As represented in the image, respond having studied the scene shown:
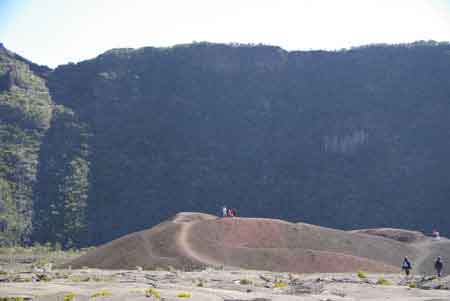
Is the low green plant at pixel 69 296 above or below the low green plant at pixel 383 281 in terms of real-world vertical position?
above

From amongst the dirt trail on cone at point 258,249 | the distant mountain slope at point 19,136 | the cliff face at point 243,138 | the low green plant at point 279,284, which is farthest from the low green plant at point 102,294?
the cliff face at point 243,138

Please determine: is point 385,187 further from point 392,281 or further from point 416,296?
point 416,296

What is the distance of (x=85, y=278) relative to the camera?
35000mm

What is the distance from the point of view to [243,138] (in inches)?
4267

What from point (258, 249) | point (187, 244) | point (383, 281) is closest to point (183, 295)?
point (383, 281)

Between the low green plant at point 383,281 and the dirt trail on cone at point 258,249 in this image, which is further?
the dirt trail on cone at point 258,249

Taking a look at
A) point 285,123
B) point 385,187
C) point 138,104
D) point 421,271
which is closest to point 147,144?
point 138,104

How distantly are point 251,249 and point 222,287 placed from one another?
1274 cm

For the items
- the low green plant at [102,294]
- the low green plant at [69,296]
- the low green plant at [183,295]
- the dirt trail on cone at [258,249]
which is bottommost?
the dirt trail on cone at [258,249]

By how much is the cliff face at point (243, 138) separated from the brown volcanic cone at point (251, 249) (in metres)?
44.9

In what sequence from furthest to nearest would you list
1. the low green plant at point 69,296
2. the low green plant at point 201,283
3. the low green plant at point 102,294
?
the low green plant at point 201,283 < the low green plant at point 102,294 < the low green plant at point 69,296

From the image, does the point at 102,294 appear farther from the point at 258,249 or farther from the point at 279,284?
the point at 258,249

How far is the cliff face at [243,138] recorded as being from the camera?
9550 centimetres

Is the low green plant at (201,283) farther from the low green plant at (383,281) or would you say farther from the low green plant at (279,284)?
the low green plant at (383,281)
